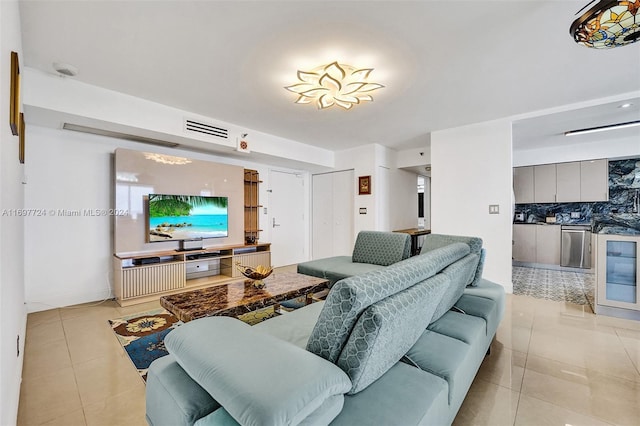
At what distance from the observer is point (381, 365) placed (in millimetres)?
1097

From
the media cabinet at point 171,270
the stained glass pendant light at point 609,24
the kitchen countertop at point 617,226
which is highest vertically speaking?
the stained glass pendant light at point 609,24

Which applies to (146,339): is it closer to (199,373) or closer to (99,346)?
(99,346)

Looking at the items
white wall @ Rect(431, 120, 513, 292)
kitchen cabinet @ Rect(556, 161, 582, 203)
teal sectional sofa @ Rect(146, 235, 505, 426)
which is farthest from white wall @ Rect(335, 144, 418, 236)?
teal sectional sofa @ Rect(146, 235, 505, 426)

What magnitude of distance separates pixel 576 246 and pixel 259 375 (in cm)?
686

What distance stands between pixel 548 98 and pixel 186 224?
5.07 metres

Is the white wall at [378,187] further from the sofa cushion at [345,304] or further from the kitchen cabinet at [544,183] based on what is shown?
the sofa cushion at [345,304]

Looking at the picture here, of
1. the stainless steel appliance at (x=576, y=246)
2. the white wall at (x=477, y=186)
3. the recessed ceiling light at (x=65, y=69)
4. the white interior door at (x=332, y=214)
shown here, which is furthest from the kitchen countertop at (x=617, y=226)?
the recessed ceiling light at (x=65, y=69)

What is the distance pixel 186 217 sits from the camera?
4.18m

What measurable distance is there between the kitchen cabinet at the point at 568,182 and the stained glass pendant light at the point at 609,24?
16.1ft

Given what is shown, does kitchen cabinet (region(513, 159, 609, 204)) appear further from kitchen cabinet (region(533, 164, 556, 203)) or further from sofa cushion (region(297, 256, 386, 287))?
sofa cushion (region(297, 256, 386, 287))

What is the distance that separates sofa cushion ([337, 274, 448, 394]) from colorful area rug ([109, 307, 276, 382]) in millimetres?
1706

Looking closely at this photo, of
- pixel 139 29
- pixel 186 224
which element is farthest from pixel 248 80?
pixel 186 224

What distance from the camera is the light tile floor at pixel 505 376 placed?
5.16 ft

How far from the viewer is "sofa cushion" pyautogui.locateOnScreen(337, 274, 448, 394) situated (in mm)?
953
